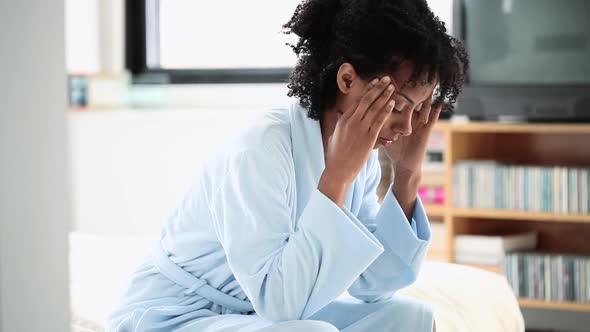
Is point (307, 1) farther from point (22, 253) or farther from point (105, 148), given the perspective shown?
point (105, 148)

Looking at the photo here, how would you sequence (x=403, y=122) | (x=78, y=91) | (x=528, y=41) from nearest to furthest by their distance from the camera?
(x=403, y=122), (x=528, y=41), (x=78, y=91)

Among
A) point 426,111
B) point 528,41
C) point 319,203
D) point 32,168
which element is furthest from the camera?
point 528,41

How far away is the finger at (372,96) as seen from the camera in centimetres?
123

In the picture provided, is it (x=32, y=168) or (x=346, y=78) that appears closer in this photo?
(x=32, y=168)

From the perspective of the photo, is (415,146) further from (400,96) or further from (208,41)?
(208,41)

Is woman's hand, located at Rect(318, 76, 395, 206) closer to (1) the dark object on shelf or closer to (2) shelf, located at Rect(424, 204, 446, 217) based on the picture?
(2) shelf, located at Rect(424, 204, 446, 217)

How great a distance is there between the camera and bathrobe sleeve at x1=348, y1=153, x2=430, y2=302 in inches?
57.4

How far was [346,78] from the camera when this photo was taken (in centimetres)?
129

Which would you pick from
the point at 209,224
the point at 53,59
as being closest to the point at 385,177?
the point at 209,224

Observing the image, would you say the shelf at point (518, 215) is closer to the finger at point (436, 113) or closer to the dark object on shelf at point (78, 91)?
the finger at point (436, 113)

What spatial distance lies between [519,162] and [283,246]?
2304 millimetres

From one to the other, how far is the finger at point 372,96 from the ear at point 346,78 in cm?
6

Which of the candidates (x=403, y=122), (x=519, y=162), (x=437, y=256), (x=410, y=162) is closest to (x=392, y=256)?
(x=410, y=162)

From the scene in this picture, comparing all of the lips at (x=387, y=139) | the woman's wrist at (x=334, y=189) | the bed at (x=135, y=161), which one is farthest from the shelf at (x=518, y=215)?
the woman's wrist at (x=334, y=189)
